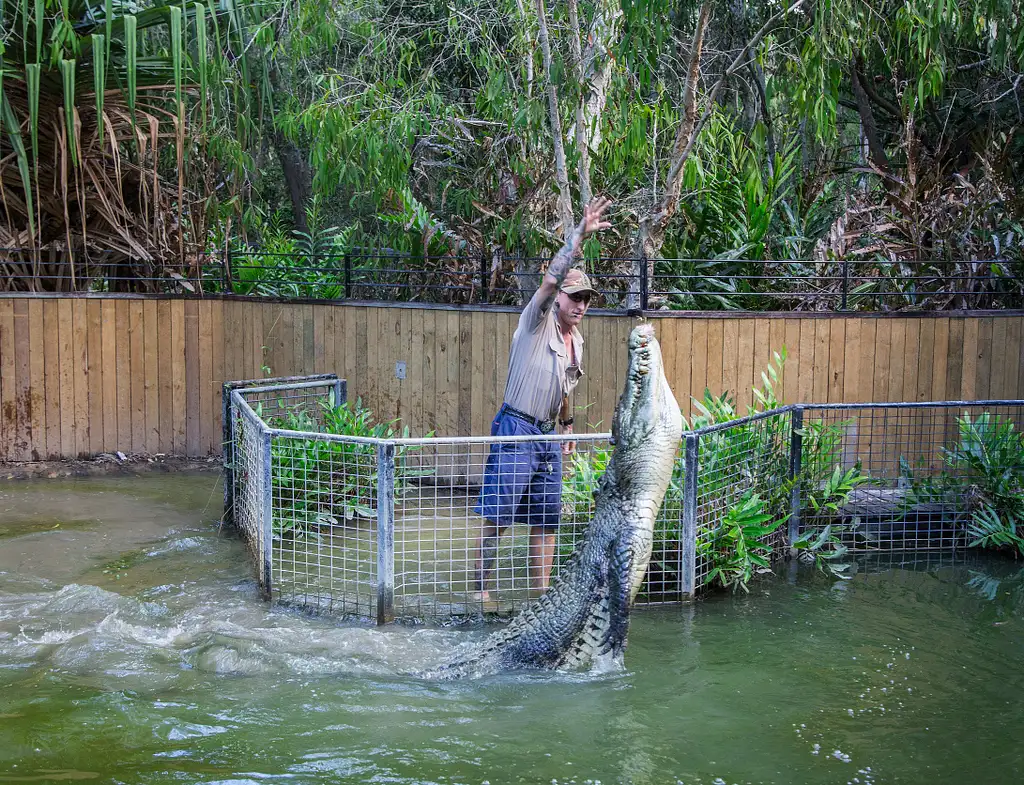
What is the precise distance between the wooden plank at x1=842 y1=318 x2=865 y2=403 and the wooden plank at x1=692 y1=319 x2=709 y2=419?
1.06m

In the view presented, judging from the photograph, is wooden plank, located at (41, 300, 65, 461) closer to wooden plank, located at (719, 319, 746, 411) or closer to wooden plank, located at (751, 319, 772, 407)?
wooden plank, located at (719, 319, 746, 411)

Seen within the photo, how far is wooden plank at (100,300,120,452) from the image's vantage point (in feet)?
30.7

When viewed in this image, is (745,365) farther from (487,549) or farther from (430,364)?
(487,549)

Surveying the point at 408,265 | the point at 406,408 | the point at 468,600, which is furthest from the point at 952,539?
the point at 408,265

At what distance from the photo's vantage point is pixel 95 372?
9359mm

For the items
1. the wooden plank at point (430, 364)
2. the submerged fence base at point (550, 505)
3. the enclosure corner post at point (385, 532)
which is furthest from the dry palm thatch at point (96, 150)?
the enclosure corner post at point (385, 532)

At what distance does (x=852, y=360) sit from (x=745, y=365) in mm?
813

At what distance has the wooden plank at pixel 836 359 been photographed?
25.7 feet

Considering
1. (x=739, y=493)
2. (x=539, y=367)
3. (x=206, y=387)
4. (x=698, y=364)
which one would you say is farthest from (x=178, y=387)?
(x=739, y=493)

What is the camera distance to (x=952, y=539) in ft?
22.5

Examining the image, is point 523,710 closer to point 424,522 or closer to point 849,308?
point 424,522

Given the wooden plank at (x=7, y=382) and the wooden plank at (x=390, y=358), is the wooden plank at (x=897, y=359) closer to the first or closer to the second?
→ the wooden plank at (x=390, y=358)

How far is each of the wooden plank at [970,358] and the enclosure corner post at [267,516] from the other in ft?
17.4

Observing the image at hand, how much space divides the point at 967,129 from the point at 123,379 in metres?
9.27
